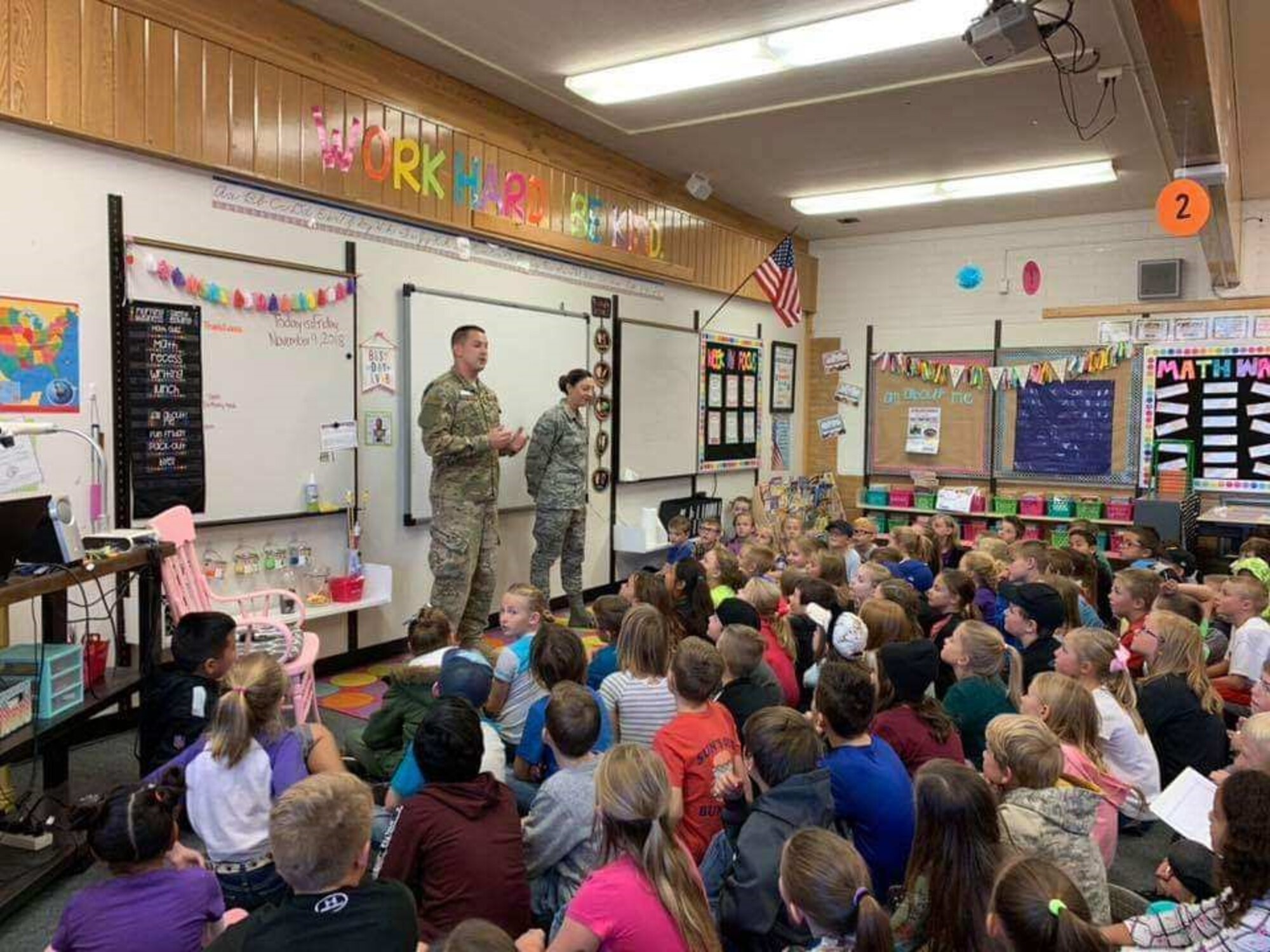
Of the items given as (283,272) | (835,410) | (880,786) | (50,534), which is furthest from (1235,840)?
(835,410)

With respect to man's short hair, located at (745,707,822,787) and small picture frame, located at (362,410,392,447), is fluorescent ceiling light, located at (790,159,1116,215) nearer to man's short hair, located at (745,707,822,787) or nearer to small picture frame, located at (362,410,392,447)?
small picture frame, located at (362,410,392,447)

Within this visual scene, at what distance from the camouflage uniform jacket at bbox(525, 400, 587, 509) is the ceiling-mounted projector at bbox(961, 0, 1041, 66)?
3.13 m

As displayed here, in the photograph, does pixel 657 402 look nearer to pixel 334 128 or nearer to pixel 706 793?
pixel 334 128

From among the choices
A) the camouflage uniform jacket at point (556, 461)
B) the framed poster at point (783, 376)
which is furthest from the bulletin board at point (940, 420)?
the camouflage uniform jacket at point (556, 461)

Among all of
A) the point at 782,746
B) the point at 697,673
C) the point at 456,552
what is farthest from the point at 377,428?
the point at 782,746

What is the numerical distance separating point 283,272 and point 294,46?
3.40ft

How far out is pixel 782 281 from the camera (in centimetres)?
712

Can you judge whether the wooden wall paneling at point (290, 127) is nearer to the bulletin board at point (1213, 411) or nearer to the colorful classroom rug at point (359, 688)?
the colorful classroom rug at point (359, 688)

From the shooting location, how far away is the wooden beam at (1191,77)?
9.23ft

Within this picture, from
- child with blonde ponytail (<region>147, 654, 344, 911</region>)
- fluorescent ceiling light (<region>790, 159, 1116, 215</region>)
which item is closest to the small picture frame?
child with blonde ponytail (<region>147, 654, 344, 911</region>)

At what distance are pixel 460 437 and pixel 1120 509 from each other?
5846 millimetres

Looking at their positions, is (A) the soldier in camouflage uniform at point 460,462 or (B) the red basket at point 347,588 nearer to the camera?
(B) the red basket at point 347,588

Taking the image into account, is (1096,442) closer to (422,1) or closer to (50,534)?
(422,1)

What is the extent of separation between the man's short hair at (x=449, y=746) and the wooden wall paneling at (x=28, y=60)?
2.84m
